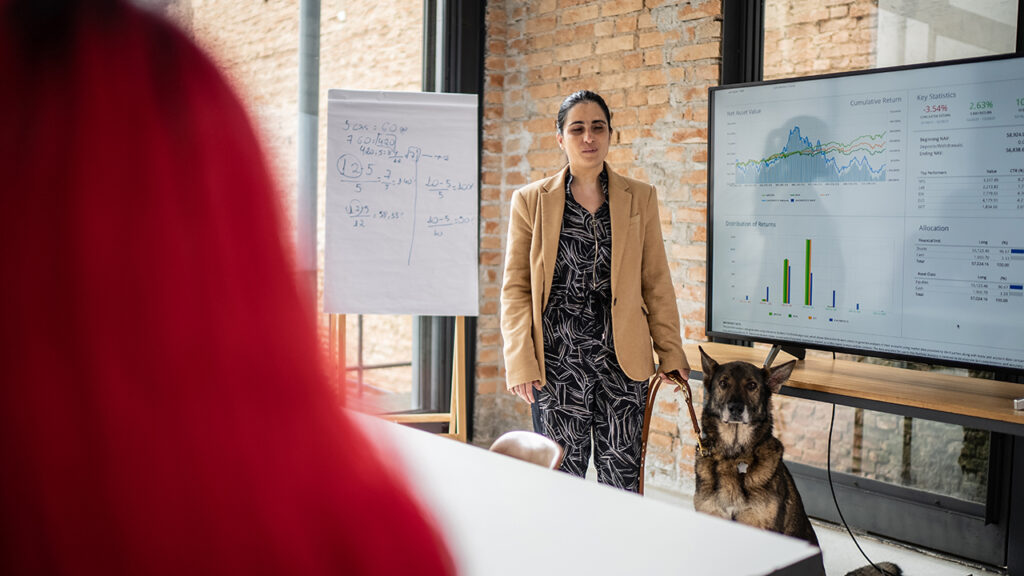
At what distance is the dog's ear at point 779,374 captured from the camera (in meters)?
2.40

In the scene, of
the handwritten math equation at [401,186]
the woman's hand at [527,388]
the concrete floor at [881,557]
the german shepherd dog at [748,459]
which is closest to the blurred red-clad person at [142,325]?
the german shepherd dog at [748,459]

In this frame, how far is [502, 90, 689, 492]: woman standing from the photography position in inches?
104

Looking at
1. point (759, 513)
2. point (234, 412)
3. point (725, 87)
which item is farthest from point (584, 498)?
point (725, 87)

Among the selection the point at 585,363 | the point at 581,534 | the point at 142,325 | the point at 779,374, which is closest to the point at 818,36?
the point at 779,374

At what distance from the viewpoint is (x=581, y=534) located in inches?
33.1

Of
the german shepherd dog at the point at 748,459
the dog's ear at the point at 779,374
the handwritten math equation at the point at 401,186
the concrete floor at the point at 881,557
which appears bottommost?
the concrete floor at the point at 881,557

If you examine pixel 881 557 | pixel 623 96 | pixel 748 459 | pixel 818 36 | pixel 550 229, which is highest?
pixel 818 36

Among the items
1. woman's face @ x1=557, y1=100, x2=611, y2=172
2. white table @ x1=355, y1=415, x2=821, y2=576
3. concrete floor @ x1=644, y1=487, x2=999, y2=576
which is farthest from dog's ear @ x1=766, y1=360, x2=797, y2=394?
white table @ x1=355, y1=415, x2=821, y2=576

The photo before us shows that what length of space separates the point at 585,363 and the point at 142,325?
90.7 inches

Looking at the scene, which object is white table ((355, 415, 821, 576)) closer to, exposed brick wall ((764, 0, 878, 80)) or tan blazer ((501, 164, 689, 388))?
tan blazer ((501, 164, 689, 388))

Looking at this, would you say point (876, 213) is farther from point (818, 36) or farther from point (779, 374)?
point (818, 36)

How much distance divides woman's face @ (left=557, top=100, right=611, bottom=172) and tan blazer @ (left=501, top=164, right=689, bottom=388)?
0.08 metres

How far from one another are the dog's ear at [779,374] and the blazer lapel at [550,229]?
74 centimetres

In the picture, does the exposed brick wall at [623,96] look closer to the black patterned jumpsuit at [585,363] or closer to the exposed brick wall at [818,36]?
the exposed brick wall at [818,36]
